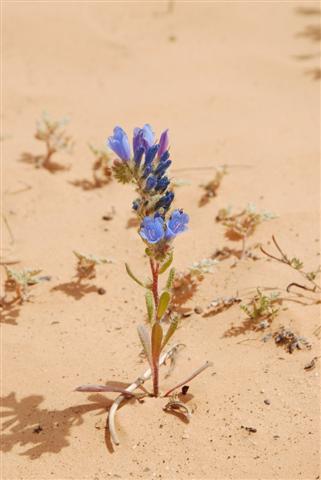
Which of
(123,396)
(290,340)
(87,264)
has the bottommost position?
(123,396)

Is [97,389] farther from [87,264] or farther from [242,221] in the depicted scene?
[242,221]

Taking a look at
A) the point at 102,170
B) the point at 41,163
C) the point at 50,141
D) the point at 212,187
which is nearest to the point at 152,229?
the point at 212,187

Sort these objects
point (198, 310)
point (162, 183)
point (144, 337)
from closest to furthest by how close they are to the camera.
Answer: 1. point (162, 183)
2. point (144, 337)
3. point (198, 310)

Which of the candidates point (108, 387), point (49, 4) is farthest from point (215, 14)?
point (108, 387)

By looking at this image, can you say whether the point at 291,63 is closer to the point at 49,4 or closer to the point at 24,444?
the point at 49,4

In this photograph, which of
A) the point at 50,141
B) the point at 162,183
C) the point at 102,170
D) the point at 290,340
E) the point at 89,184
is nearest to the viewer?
the point at 162,183

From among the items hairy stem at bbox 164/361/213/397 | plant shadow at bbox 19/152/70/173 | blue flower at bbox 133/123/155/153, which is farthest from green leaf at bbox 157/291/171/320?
plant shadow at bbox 19/152/70/173

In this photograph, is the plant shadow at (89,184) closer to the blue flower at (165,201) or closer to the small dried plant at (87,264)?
the small dried plant at (87,264)

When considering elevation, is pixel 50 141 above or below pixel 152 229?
above
